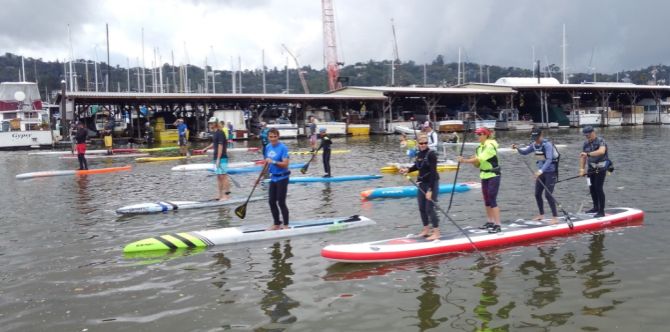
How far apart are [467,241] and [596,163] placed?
11.6 ft

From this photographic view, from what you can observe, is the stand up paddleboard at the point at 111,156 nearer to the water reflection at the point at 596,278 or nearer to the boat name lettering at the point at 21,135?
the boat name lettering at the point at 21,135

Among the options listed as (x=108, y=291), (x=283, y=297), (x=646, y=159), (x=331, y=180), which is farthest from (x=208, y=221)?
(x=646, y=159)

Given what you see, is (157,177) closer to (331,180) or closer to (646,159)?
(331,180)

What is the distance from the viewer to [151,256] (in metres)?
9.36

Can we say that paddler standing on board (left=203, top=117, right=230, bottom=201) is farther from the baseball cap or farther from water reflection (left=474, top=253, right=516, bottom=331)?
water reflection (left=474, top=253, right=516, bottom=331)

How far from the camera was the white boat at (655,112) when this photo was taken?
226 ft

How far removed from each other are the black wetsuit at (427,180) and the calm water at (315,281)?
898 mm

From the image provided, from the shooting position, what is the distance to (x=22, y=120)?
4259 centimetres

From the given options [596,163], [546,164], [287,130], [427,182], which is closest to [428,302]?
[427,182]

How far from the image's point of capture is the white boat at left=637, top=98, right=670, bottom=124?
69.0 meters

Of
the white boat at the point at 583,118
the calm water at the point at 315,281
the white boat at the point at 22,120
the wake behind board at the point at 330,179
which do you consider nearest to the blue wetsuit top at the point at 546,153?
the calm water at the point at 315,281

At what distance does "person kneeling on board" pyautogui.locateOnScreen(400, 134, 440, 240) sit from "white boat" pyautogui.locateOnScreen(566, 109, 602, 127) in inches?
2321

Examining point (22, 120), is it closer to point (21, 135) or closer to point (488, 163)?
point (21, 135)

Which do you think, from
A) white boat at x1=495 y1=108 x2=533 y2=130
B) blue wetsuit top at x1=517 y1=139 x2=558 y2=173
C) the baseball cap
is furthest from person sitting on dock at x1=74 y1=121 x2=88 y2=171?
white boat at x1=495 y1=108 x2=533 y2=130
